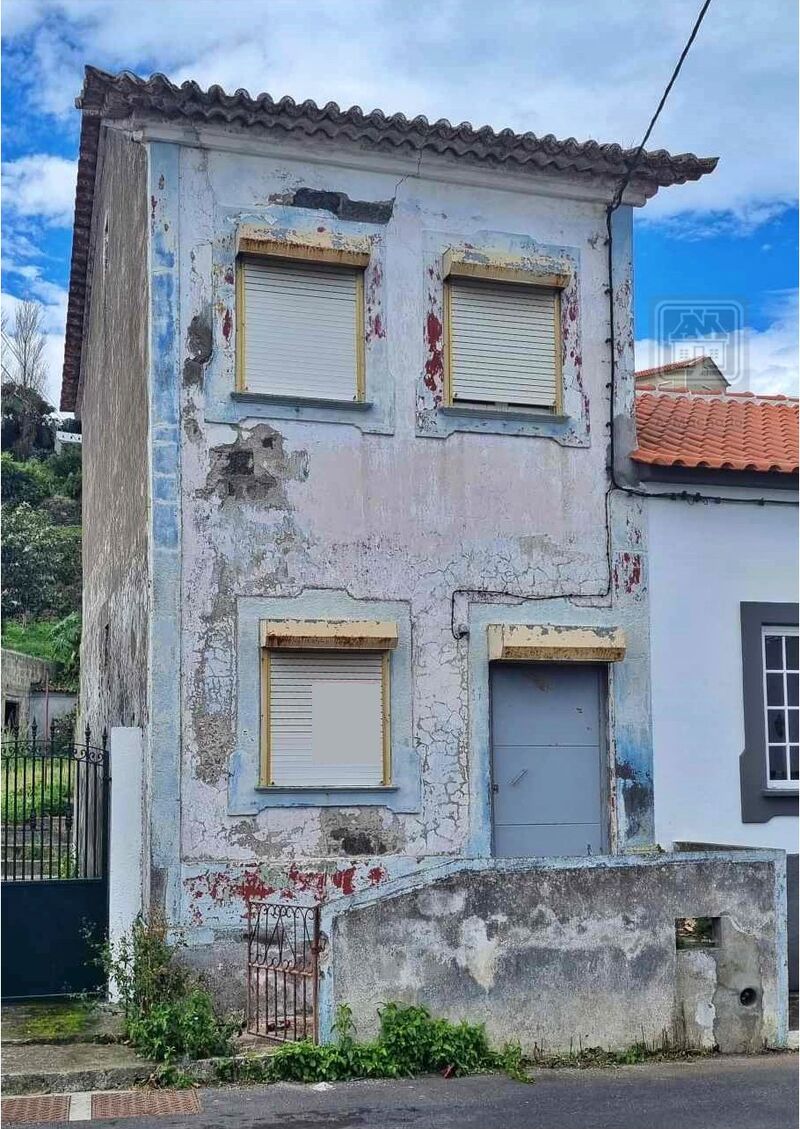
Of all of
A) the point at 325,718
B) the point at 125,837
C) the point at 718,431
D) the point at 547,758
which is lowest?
the point at 125,837

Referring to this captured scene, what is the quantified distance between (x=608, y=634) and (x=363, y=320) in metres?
3.42

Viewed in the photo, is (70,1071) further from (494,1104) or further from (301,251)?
(301,251)

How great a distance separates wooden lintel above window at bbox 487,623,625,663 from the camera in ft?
36.4

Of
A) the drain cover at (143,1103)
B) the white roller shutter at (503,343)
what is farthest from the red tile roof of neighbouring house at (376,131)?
the drain cover at (143,1103)

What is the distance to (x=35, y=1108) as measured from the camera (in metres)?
8.13

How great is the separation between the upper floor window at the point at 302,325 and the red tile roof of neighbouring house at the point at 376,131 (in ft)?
3.32

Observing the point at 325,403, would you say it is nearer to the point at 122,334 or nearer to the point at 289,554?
the point at 289,554

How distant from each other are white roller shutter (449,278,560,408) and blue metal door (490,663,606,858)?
2.39m

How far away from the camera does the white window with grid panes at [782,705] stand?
11930mm

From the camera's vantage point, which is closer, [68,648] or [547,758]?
[547,758]

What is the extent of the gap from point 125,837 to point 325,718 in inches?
73.2

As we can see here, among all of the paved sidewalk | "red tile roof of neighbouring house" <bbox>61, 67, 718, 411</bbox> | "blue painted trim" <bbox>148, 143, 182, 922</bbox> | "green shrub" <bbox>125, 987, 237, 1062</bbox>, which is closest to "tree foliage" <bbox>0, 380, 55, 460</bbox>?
"red tile roof of neighbouring house" <bbox>61, 67, 718, 411</bbox>

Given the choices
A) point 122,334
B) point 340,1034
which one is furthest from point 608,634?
point 122,334

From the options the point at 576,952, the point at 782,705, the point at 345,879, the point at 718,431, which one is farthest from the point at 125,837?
the point at 718,431
